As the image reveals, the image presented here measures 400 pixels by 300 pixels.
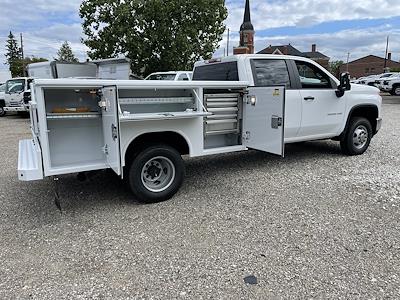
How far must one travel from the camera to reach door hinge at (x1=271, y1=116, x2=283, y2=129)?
16.8ft

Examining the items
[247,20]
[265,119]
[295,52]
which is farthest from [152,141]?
[295,52]

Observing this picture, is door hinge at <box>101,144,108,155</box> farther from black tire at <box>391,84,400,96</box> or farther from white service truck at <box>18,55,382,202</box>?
black tire at <box>391,84,400,96</box>

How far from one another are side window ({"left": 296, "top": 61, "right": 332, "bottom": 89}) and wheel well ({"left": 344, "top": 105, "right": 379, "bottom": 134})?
96 cm

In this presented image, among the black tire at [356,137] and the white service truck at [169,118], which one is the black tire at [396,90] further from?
the white service truck at [169,118]

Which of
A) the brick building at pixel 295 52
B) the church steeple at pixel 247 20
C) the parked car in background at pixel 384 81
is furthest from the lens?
the brick building at pixel 295 52

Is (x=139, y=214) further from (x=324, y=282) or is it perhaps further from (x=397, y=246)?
(x=397, y=246)

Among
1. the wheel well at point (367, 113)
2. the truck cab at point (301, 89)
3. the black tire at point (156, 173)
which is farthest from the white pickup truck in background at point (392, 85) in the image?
the black tire at point (156, 173)

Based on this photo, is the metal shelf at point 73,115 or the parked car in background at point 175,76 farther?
the parked car in background at point 175,76

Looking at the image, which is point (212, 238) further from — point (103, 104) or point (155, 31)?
point (155, 31)

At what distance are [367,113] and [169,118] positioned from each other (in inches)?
196

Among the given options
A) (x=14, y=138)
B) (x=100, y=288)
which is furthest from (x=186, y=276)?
(x=14, y=138)

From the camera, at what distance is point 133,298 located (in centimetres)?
282

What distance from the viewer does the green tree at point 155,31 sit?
2198 cm

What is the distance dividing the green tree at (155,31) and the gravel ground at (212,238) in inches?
700
